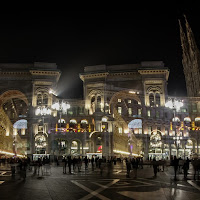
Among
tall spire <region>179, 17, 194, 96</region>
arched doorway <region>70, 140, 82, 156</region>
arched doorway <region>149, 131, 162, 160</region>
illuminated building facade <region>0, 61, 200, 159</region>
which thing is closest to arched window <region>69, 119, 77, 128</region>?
illuminated building facade <region>0, 61, 200, 159</region>

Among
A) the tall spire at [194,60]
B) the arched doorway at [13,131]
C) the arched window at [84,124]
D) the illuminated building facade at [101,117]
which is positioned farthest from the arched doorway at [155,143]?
the tall spire at [194,60]

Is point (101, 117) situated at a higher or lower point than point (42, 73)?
lower

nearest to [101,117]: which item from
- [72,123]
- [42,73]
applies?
[72,123]

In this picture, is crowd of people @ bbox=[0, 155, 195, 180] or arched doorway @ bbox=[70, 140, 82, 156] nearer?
crowd of people @ bbox=[0, 155, 195, 180]

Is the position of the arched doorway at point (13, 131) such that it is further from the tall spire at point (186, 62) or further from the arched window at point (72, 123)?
the tall spire at point (186, 62)

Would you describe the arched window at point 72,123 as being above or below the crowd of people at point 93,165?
above

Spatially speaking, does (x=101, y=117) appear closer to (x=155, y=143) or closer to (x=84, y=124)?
(x=84, y=124)

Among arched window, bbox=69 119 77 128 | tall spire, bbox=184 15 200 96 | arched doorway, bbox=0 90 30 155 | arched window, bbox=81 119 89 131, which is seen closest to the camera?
arched doorway, bbox=0 90 30 155

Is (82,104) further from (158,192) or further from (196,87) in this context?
(158,192)

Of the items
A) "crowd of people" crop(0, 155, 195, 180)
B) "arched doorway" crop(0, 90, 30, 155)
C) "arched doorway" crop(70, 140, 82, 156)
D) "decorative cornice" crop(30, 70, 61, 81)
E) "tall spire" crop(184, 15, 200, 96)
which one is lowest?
"crowd of people" crop(0, 155, 195, 180)

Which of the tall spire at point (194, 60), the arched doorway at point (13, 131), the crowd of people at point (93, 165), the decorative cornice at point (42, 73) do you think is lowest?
the crowd of people at point (93, 165)

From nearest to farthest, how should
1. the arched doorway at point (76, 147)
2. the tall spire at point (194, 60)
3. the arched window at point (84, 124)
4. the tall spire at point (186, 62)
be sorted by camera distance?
the arched doorway at point (76, 147), the arched window at point (84, 124), the tall spire at point (194, 60), the tall spire at point (186, 62)

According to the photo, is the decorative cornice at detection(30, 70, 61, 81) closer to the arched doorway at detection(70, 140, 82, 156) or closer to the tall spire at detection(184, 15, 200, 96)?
the arched doorway at detection(70, 140, 82, 156)

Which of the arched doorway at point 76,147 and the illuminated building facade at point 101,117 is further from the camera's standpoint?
the arched doorway at point 76,147
